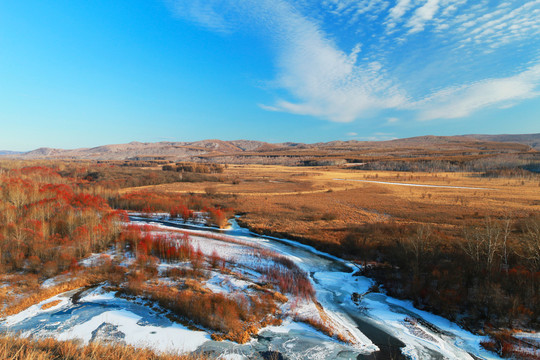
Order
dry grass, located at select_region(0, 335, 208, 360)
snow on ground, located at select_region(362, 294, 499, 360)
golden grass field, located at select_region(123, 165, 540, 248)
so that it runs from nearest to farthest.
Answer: dry grass, located at select_region(0, 335, 208, 360), snow on ground, located at select_region(362, 294, 499, 360), golden grass field, located at select_region(123, 165, 540, 248)

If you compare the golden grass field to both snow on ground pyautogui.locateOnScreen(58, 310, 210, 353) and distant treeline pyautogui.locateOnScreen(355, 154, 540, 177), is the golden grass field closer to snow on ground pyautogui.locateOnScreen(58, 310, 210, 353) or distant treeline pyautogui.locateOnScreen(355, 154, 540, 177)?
snow on ground pyautogui.locateOnScreen(58, 310, 210, 353)

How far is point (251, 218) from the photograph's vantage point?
32188 mm

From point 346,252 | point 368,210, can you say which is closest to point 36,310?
point 346,252

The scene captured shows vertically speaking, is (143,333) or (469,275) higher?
(469,275)

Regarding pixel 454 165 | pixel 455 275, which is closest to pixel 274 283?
pixel 455 275

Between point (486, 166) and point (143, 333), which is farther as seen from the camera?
point (486, 166)

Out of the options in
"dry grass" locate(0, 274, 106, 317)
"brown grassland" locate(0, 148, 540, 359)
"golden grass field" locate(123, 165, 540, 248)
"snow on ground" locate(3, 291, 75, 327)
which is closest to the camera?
"snow on ground" locate(3, 291, 75, 327)

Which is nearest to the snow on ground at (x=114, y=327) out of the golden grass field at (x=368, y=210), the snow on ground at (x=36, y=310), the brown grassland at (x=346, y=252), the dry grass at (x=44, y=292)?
the snow on ground at (x=36, y=310)

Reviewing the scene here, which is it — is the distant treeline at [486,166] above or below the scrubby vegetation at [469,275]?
above

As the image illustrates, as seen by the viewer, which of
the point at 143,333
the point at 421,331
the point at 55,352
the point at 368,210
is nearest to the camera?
the point at 55,352

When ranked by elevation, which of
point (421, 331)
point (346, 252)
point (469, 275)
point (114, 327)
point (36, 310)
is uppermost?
point (469, 275)

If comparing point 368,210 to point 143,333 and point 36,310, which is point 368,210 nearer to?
point 143,333

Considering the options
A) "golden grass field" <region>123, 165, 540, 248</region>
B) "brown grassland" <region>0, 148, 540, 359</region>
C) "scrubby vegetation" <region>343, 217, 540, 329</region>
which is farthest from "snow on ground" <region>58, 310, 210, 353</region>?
"golden grass field" <region>123, 165, 540, 248</region>

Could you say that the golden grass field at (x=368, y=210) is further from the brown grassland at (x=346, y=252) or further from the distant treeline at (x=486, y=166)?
the distant treeline at (x=486, y=166)
